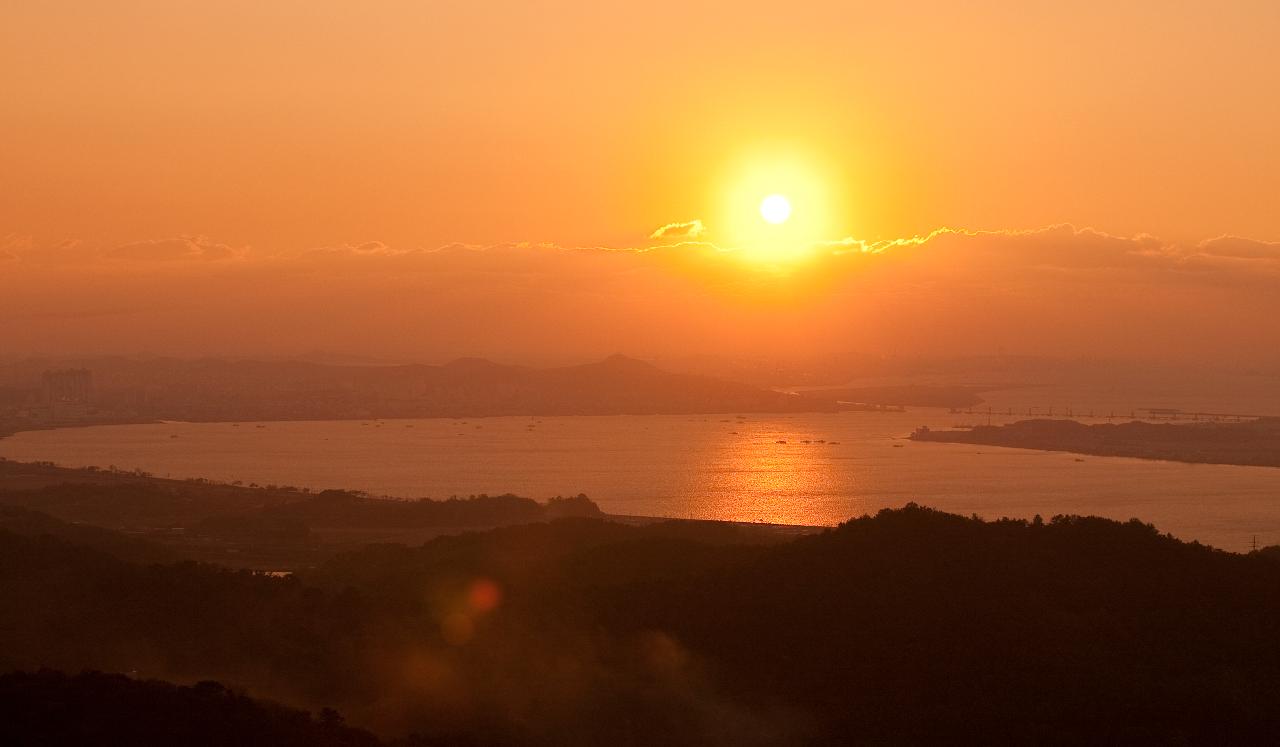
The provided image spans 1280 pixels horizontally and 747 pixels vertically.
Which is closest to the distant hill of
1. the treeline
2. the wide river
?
the wide river

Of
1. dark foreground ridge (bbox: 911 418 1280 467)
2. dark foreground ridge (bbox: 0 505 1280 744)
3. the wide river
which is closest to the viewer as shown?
dark foreground ridge (bbox: 0 505 1280 744)

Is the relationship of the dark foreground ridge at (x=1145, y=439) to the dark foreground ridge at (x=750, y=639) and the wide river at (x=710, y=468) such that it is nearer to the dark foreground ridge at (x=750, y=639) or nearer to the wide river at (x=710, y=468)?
the wide river at (x=710, y=468)

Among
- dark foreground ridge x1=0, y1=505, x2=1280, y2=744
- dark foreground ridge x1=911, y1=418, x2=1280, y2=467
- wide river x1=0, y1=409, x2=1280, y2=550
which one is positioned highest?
dark foreground ridge x1=0, y1=505, x2=1280, y2=744

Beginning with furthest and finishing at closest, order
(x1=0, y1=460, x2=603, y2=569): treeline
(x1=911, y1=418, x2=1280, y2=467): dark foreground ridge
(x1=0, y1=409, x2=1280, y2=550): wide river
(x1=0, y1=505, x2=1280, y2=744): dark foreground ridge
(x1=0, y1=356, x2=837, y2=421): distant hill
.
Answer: (x1=0, y1=356, x2=837, y2=421): distant hill
(x1=911, y1=418, x2=1280, y2=467): dark foreground ridge
(x1=0, y1=409, x2=1280, y2=550): wide river
(x1=0, y1=460, x2=603, y2=569): treeline
(x1=0, y1=505, x2=1280, y2=744): dark foreground ridge

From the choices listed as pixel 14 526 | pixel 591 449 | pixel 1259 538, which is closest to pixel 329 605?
pixel 14 526

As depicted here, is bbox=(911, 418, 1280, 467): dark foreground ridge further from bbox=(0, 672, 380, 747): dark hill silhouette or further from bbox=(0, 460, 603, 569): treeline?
bbox=(0, 672, 380, 747): dark hill silhouette

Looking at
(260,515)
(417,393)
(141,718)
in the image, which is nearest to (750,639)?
(141,718)

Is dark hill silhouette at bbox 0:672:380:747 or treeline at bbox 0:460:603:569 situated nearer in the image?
dark hill silhouette at bbox 0:672:380:747
